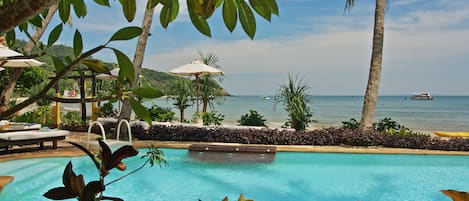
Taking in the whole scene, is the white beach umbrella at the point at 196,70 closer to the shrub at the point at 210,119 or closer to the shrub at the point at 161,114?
the shrub at the point at 210,119

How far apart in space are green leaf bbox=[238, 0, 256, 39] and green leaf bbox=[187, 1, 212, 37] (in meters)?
0.07

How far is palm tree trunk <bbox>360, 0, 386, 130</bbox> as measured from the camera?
1014cm

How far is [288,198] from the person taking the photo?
5.79m

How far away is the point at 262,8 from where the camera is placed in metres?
0.60

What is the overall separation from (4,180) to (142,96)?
4.29 m

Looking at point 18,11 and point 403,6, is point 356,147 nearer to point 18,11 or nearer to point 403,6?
point 18,11

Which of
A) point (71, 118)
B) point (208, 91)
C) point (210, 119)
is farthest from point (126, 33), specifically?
point (71, 118)

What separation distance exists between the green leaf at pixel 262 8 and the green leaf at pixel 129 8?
0.20 m

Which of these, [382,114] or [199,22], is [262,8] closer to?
[199,22]

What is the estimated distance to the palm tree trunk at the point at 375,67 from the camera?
1014cm

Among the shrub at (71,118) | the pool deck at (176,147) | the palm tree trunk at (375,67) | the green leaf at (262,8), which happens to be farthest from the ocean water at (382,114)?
the green leaf at (262,8)

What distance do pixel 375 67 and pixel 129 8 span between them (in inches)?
405

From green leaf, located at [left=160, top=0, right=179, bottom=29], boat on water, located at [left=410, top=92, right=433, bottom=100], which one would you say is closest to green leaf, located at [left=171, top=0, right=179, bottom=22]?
green leaf, located at [left=160, top=0, right=179, bottom=29]

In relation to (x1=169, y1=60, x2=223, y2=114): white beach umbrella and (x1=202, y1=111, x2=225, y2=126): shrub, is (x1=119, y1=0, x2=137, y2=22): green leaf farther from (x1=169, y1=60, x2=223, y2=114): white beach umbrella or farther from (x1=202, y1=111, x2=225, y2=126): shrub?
(x1=169, y1=60, x2=223, y2=114): white beach umbrella
